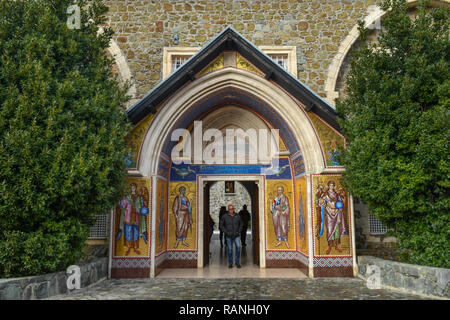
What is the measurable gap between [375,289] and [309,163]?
2848 millimetres

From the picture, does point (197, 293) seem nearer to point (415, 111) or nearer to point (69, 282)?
point (69, 282)

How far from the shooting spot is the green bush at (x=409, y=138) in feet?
17.5

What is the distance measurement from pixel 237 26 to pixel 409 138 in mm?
6323

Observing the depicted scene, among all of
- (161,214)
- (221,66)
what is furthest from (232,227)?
(221,66)

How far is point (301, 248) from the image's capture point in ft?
25.7

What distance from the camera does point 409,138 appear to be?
5539 millimetres

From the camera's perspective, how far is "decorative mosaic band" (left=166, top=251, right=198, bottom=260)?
8334 mm

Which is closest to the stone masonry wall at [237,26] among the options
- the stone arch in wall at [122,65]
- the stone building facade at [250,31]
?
the stone building facade at [250,31]

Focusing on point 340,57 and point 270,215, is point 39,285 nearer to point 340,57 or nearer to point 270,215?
point 270,215

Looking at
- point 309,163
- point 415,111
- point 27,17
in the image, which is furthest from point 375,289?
point 27,17

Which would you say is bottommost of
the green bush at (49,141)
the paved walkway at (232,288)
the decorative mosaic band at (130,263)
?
the paved walkway at (232,288)

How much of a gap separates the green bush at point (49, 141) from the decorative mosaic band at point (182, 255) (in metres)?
3.12

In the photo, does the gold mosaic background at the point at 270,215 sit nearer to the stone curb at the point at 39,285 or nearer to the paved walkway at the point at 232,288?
the paved walkway at the point at 232,288

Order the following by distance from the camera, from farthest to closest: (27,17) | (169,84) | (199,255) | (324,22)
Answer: (324,22) → (199,255) → (169,84) → (27,17)
